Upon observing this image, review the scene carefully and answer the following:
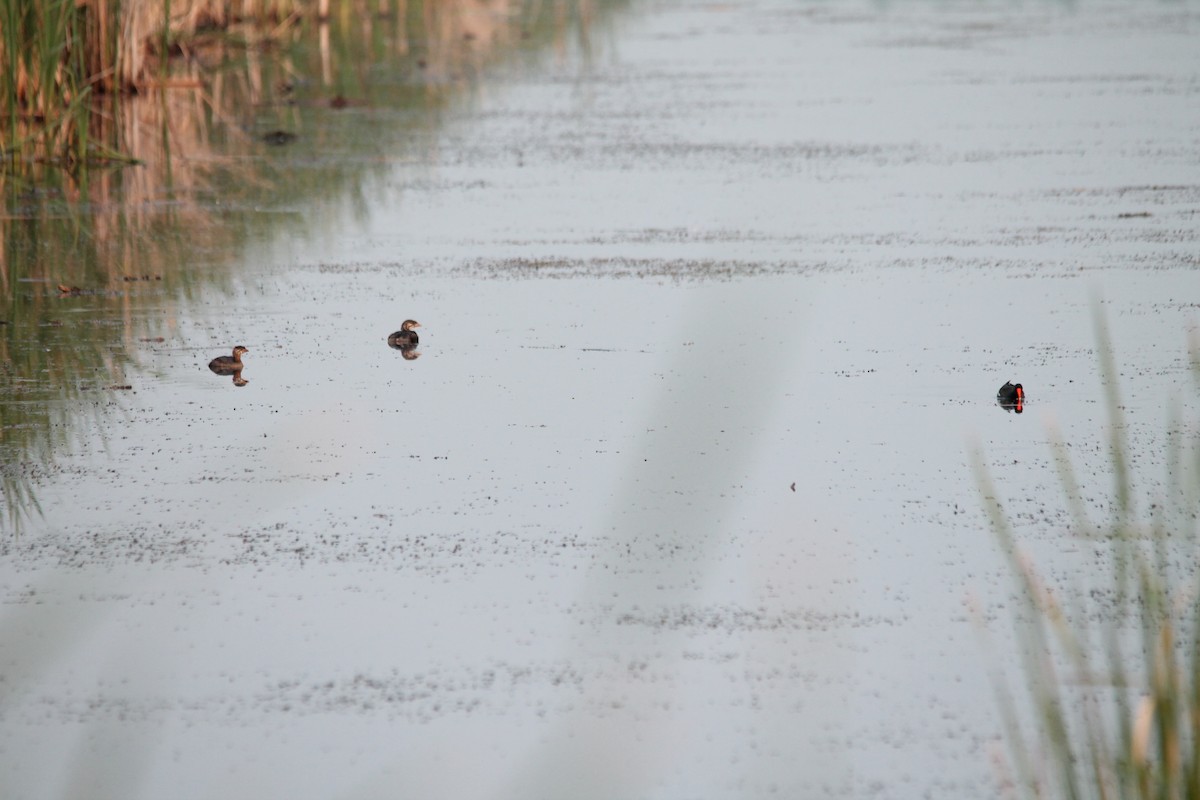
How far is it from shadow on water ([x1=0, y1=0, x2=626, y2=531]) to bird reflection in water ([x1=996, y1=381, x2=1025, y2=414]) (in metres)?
1.92

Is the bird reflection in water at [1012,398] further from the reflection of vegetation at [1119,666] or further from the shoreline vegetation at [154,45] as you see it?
the shoreline vegetation at [154,45]

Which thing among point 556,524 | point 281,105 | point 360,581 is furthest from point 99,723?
point 281,105

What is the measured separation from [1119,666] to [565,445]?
2522 millimetres

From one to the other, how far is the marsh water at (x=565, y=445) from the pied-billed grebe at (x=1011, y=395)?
5cm

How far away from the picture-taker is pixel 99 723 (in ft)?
9.53

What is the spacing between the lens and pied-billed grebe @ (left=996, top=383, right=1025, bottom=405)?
183 inches

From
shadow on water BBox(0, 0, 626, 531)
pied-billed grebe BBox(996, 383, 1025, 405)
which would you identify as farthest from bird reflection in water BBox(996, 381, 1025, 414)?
shadow on water BBox(0, 0, 626, 531)

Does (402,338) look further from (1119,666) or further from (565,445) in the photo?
(1119,666)

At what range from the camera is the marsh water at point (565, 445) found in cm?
289

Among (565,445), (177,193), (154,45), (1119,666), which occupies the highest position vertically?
(154,45)

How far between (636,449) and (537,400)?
16.4 inches

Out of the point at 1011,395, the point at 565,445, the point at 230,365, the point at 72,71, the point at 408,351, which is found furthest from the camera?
the point at 72,71

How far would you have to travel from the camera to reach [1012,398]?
4.65 metres

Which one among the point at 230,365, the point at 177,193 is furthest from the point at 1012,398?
the point at 177,193
